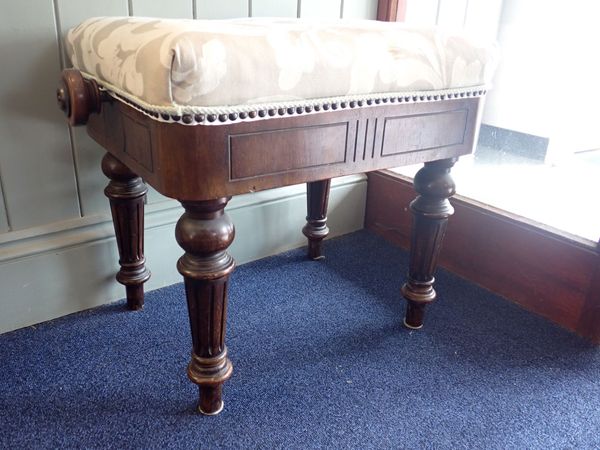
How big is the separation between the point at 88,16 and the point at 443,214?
60 cm

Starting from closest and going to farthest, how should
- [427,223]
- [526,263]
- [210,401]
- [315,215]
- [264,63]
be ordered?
[264,63]
[210,401]
[427,223]
[526,263]
[315,215]

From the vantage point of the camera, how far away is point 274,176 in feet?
1.78

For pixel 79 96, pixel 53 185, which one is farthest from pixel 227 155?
pixel 53 185

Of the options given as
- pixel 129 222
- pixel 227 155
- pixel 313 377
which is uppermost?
pixel 227 155

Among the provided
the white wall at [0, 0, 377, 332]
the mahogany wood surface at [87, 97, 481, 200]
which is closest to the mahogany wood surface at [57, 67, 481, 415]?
the mahogany wood surface at [87, 97, 481, 200]

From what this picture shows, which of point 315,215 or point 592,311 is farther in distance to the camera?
point 315,215

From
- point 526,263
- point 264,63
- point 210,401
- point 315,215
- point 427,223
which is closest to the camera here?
point 264,63

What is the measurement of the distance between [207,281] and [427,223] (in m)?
0.36

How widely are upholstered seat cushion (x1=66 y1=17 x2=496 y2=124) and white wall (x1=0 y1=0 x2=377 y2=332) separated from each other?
0.12 metres

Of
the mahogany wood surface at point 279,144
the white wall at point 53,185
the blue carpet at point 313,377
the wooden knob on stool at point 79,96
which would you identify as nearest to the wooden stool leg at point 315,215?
the blue carpet at point 313,377

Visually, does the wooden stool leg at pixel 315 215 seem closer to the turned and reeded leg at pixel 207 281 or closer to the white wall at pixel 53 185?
the white wall at pixel 53 185

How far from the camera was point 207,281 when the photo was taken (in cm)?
56

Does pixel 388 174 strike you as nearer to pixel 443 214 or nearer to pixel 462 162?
pixel 462 162

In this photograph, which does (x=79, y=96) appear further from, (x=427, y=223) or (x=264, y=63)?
(x=427, y=223)
